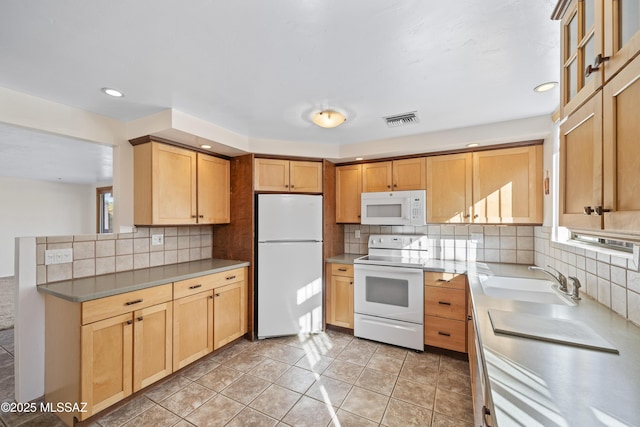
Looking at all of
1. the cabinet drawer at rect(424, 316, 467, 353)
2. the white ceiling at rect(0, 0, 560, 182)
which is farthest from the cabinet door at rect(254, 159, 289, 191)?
the cabinet drawer at rect(424, 316, 467, 353)

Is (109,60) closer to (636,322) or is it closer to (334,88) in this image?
(334,88)

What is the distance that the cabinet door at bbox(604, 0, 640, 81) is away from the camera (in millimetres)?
712

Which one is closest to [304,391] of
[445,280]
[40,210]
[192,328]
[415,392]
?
[415,392]

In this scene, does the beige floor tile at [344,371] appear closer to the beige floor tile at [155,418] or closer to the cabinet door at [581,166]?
the beige floor tile at [155,418]

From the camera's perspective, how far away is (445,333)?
2.59 metres

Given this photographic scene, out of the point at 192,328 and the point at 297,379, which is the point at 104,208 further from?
the point at 297,379

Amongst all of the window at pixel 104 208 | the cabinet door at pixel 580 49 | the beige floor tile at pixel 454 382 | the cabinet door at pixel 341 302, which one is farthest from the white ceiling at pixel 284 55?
the window at pixel 104 208

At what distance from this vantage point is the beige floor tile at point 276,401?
1.88 m

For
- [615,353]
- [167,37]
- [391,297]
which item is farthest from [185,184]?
[615,353]

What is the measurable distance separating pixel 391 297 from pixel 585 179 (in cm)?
213

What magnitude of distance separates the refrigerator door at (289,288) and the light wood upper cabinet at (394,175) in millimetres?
1013

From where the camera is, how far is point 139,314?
1961 mm

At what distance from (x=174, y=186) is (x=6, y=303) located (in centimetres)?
390

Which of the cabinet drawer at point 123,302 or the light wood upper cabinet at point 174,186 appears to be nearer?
the cabinet drawer at point 123,302
